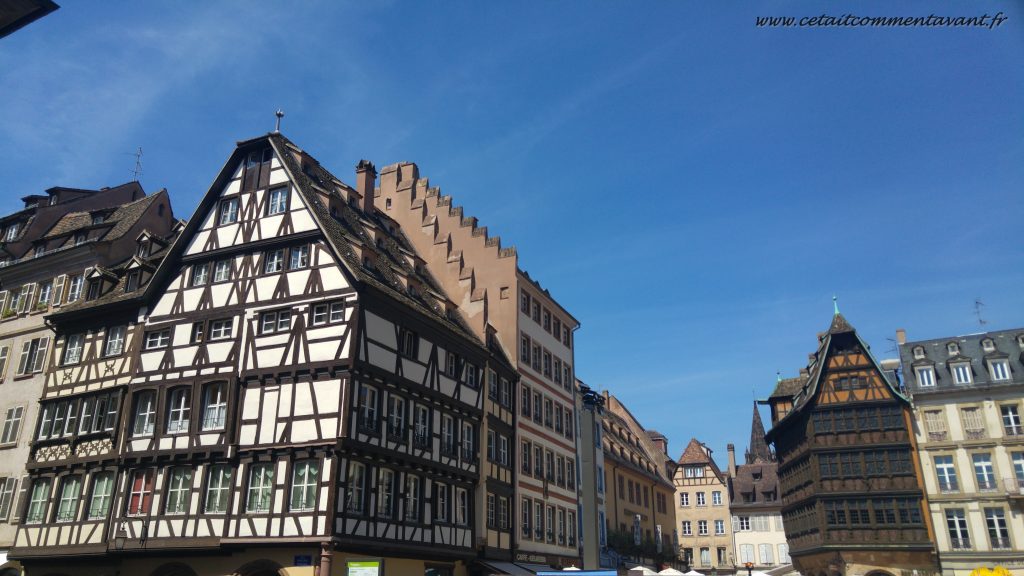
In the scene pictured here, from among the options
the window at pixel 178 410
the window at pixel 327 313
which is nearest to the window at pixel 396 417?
the window at pixel 327 313

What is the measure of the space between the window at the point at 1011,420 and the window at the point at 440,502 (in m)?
38.8

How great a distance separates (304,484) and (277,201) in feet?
36.8

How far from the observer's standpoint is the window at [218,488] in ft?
88.6

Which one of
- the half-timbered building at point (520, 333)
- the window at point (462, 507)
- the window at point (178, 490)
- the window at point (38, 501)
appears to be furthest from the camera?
the half-timbered building at point (520, 333)

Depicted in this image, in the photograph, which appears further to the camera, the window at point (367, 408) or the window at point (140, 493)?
the window at point (140, 493)

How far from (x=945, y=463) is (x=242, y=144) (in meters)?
45.8

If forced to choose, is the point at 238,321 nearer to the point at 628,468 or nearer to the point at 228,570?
the point at 228,570

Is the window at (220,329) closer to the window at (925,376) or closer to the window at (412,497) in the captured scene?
the window at (412,497)

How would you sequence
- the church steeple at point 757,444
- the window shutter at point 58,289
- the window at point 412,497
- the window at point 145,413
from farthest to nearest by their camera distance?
the church steeple at point 757,444
the window shutter at point 58,289
the window at point 145,413
the window at point 412,497

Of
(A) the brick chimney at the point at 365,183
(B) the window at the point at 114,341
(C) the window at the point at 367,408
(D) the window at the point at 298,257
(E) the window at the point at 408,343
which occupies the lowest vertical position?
(C) the window at the point at 367,408

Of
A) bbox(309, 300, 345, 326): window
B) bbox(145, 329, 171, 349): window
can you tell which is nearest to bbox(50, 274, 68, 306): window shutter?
bbox(145, 329, 171, 349): window

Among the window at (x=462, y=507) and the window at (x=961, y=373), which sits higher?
the window at (x=961, y=373)

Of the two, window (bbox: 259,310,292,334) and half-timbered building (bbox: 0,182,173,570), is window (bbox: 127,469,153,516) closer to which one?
half-timbered building (bbox: 0,182,173,570)

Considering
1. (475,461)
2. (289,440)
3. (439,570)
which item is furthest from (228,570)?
(475,461)
